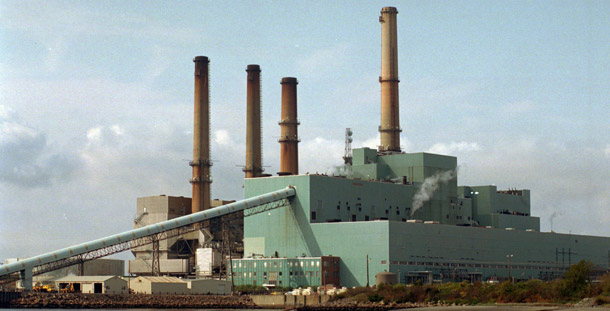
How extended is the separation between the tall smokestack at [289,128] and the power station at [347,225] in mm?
117

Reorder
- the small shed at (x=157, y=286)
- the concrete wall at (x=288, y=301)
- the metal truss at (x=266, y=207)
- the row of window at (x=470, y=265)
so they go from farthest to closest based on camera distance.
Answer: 1. the metal truss at (x=266, y=207)
2. the row of window at (x=470, y=265)
3. the small shed at (x=157, y=286)
4. the concrete wall at (x=288, y=301)

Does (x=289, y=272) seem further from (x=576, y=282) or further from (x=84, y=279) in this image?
(x=576, y=282)

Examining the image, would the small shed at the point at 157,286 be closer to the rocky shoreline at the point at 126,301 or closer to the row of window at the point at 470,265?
the rocky shoreline at the point at 126,301

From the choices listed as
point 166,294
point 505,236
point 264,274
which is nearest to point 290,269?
point 264,274

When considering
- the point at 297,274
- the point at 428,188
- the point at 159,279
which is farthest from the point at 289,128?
the point at 159,279

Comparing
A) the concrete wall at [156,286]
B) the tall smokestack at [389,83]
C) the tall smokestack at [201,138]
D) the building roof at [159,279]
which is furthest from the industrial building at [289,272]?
the tall smokestack at [389,83]

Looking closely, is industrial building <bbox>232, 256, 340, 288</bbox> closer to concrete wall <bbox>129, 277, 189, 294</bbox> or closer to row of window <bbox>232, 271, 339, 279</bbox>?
row of window <bbox>232, 271, 339, 279</bbox>

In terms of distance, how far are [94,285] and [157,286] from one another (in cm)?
585

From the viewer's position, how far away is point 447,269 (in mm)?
101438

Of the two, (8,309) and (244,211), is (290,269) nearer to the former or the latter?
(244,211)

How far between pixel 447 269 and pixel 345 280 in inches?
465

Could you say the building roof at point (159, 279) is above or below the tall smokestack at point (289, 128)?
below

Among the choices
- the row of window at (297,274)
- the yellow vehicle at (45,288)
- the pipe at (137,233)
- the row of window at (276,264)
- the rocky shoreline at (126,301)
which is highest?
the pipe at (137,233)

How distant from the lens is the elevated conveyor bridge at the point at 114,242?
291 ft
